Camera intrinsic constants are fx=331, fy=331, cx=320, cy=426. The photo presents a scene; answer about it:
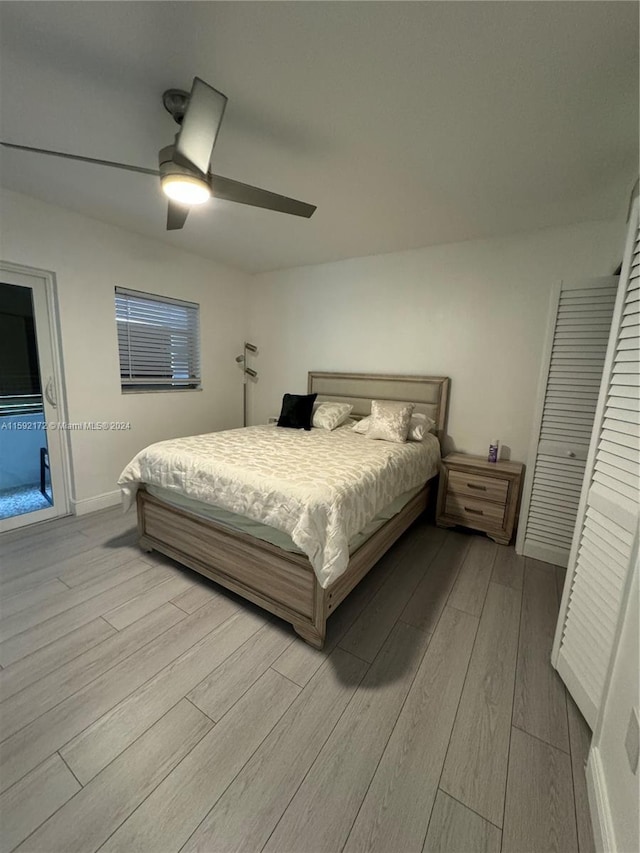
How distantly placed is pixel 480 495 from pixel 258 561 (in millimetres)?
1891

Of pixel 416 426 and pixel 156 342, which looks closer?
pixel 416 426

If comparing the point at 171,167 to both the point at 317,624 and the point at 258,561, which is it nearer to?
the point at 258,561

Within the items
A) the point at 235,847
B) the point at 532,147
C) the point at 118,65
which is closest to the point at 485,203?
the point at 532,147

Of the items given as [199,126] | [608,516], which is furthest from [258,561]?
→ [199,126]

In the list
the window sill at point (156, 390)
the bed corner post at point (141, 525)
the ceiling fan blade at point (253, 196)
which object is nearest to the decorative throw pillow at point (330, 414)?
the window sill at point (156, 390)

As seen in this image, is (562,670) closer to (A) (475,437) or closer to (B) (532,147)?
(A) (475,437)

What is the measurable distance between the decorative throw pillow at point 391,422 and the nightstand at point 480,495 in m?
0.48

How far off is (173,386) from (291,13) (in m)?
3.18

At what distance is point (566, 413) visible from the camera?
2.25 m

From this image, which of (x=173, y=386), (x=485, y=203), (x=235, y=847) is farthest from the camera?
(x=173, y=386)

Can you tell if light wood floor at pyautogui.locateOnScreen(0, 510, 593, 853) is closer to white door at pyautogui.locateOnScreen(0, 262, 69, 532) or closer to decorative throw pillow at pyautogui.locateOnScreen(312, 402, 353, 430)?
white door at pyautogui.locateOnScreen(0, 262, 69, 532)

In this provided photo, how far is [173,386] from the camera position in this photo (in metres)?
3.72

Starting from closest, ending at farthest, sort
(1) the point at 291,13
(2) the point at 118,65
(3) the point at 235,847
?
(3) the point at 235,847
(1) the point at 291,13
(2) the point at 118,65

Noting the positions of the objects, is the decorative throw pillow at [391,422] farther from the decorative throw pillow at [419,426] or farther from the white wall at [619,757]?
the white wall at [619,757]
